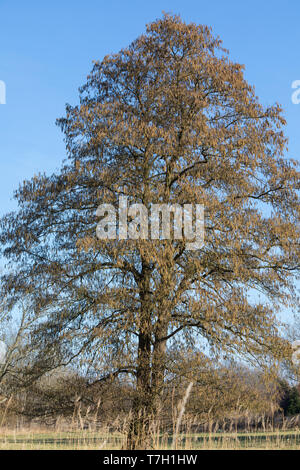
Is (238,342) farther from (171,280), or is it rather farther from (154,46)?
(154,46)

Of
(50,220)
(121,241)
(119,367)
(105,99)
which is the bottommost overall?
(119,367)

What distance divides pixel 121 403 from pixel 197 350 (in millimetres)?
1800

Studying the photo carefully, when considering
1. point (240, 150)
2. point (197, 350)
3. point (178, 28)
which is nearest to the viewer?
point (197, 350)

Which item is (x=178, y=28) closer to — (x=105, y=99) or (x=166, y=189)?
(x=105, y=99)

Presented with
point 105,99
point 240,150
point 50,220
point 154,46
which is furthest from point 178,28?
point 50,220

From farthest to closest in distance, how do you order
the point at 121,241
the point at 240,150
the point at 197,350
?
the point at 240,150
the point at 197,350
the point at 121,241

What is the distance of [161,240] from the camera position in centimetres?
952

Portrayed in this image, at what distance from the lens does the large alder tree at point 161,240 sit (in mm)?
9578

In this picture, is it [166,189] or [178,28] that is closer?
[166,189]

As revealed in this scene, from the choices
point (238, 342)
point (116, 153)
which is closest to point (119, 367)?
point (238, 342)

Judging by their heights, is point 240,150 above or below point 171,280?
above

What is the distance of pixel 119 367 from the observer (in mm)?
9547

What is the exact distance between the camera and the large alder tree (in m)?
9.58

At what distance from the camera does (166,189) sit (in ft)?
33.9
